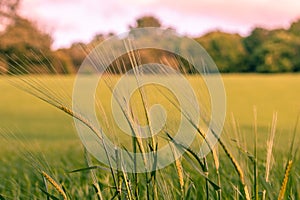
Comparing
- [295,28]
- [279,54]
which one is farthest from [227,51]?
[295,28]

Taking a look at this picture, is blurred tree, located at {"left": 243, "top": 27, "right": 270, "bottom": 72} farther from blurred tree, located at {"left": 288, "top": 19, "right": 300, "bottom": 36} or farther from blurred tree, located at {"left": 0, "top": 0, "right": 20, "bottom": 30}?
blurred tree, located at {"left": 0, "top": 0, "right": 20, "bottom": 30}

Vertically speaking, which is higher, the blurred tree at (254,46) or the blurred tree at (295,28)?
the blurred tree at (295,28)

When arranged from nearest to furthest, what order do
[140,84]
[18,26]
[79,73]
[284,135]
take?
[79,73] → [140,84] → [284,135] → [18,26]

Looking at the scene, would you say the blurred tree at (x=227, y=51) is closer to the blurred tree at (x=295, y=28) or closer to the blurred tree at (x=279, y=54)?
the blurred tree at (x=279, y=54)

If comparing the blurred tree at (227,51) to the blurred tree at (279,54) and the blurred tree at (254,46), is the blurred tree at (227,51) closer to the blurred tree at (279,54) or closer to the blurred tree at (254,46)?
the blurred tree at (254,46)

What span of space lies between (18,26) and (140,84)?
30.5 meters

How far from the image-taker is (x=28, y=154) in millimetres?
1017

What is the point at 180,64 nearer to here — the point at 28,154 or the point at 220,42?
the point at 28,154

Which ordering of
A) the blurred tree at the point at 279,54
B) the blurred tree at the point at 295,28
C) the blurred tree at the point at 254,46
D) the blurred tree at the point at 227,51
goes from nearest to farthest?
the blurred tree at the point at 279,54 → the blurred tree at the point at 254,46 → the blurred tree at the point at 227,51 → the blurred tree at the point at 295,28

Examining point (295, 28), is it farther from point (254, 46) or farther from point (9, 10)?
point (9, 10)

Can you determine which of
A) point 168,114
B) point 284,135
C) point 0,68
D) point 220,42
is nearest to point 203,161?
point 168,114

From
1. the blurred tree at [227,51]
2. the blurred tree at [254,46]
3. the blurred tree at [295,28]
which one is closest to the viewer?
the blurred tree at [254,46]

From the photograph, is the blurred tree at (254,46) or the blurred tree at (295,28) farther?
the blurred tree at (295,28)

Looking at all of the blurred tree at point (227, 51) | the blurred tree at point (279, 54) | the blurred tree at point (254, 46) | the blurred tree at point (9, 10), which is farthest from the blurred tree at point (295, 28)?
the blurred tree at point (9, 10)
